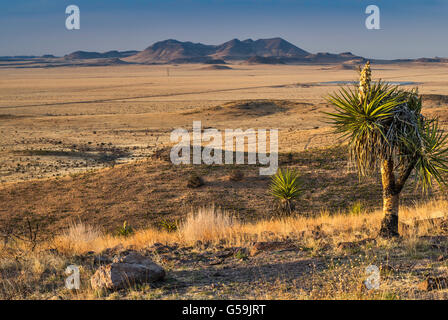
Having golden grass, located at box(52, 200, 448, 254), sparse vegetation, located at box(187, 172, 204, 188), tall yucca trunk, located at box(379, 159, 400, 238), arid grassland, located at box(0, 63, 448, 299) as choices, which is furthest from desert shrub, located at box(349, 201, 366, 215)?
sparse vegetation, located at box(187, 172, 204, 188)

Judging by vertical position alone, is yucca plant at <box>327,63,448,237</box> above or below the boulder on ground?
above

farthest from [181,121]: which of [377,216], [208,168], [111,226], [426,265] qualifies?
[426,265]

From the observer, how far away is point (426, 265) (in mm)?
6395

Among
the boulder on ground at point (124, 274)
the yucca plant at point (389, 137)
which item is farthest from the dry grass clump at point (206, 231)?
the yucca plant at point (389, 137)

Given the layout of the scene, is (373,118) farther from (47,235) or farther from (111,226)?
(47,235)

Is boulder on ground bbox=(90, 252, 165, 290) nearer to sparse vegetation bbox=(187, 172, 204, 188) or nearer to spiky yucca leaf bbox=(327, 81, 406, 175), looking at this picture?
spiky yucca leaf bbox=(327, 81, 406, 175)

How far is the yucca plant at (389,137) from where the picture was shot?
7.80 m

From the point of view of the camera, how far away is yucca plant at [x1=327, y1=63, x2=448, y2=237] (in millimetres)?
7805

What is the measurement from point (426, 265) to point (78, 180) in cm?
1527

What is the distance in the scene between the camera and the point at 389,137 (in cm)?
785

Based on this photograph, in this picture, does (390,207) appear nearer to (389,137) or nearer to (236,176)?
(389,137)

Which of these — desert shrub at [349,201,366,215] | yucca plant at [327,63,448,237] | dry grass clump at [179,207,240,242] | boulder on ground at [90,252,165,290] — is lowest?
desert shrub at [349,201,366,215]

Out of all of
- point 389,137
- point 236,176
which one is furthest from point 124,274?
Result: point 236,176

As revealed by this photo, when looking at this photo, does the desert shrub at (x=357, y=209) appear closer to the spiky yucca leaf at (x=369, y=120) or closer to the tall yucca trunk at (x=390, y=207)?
the tall yucca trunk at (x=390, y=207)
